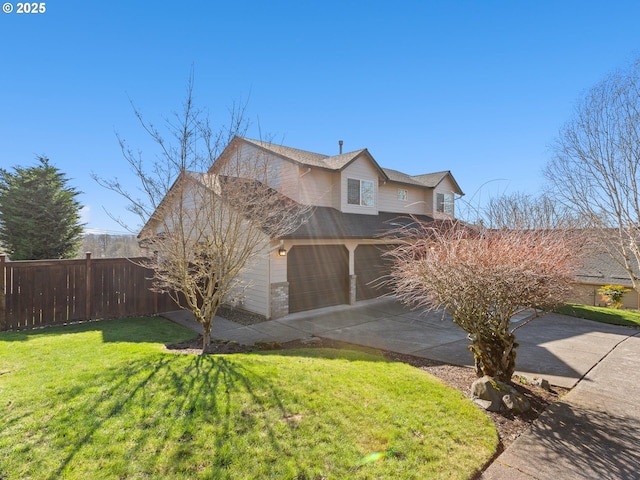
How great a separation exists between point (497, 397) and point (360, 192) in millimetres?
10771

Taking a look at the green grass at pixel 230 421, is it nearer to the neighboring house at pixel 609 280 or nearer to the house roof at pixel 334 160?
the house roof at pixel 334 160

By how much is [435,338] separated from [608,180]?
11.3 meters

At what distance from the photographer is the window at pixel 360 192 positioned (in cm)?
1390

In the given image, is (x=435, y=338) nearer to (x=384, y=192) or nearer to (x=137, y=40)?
(x=384, y=192)

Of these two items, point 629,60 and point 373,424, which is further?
point 629,60

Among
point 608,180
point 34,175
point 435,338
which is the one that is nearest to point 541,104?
point 608,180

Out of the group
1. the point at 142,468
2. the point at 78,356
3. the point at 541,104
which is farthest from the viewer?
the point at 541,104

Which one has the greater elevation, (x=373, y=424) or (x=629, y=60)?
(x=629, y=60)

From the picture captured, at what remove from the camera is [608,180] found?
12.9m

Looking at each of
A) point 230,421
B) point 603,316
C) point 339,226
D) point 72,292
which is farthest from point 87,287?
point 603,316

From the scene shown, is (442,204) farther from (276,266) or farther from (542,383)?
(542,383)

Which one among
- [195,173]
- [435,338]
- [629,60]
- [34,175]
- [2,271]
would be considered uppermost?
[629,60]

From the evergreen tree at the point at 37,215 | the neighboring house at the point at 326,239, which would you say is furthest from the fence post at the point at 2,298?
the evergreen tree at the point at 37,215

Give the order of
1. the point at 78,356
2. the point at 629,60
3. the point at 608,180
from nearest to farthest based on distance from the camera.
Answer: the point at 78,356, the point at 629,60, the point at 608,180
